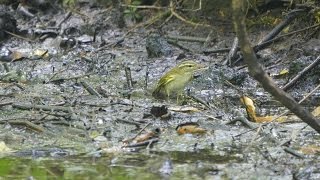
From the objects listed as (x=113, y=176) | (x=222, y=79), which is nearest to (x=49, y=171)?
(x=113, y=176)

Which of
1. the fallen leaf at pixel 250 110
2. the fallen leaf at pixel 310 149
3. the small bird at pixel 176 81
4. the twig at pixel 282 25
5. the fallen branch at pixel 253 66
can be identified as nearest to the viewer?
the fallen branch at pixel 253 66

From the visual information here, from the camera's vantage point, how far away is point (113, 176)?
13.8ft

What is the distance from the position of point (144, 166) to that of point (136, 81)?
10.2 feet

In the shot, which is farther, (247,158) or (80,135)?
(80,135)

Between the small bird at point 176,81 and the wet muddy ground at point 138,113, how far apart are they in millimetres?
131

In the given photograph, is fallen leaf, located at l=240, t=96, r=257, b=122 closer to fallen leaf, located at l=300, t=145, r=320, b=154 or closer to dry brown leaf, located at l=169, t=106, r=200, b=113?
dry brown leaf, located at l=169, t=106, r=200, b=113

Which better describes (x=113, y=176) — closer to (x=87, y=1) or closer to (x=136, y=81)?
(x=136, y=81)

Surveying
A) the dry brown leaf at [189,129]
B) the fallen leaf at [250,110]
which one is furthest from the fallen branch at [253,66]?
the fallen leaf at [250,110]

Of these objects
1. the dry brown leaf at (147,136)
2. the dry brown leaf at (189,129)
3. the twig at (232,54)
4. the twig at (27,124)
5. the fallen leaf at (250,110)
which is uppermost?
the twig at (232,54)

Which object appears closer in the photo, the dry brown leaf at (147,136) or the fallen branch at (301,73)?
the dry brown leaf at (147,136)

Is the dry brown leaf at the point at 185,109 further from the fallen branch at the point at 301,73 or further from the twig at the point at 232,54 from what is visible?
the twig at the point at 232,54

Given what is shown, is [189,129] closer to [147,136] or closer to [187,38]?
[147,136]

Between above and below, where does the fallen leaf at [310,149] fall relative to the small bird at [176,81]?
below

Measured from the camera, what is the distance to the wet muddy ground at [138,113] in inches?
173
